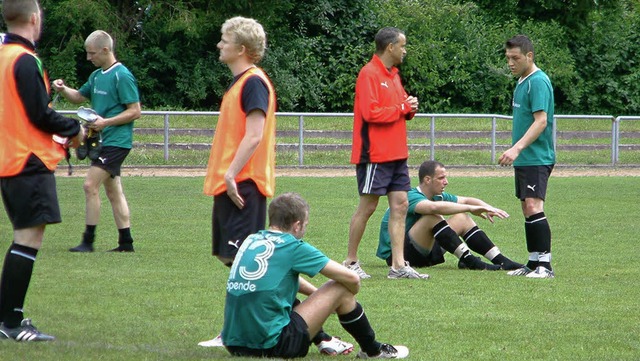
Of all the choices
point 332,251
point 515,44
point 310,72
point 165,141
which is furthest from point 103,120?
point 310,72

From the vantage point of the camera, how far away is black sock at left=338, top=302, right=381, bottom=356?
19.3 ft

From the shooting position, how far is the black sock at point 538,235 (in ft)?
31.3

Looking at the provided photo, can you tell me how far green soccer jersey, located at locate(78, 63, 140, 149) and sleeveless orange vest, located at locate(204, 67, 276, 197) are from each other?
13.8ft

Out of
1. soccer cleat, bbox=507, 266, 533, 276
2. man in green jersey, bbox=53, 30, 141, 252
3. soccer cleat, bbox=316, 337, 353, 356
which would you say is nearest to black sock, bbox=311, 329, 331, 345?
soccer cleat, bbox=316, 337, 353, 356

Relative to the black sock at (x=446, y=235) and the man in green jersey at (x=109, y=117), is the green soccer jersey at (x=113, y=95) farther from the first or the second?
the black sock at (x=446, y=235)

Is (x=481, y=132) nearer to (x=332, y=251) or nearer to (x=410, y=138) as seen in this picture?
(x=410, y=138)

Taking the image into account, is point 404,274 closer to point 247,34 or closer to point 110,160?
point 110,160

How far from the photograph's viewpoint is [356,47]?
32.4 m

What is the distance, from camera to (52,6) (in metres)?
28.5

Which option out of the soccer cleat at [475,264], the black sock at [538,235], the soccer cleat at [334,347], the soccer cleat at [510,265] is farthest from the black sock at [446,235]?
the soccer cleat at [334,347]

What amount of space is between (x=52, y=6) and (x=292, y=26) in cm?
762

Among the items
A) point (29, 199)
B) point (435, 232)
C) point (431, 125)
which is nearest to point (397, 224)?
point (435, 232)

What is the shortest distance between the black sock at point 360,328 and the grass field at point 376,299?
0.20 m

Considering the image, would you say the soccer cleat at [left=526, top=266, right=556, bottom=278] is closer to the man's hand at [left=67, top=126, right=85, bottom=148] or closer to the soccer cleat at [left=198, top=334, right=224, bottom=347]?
the soccer cleat at [left=198, top=334, right=224, bottom=347]
